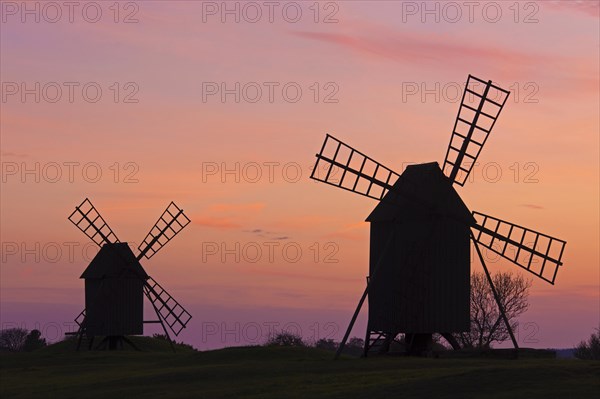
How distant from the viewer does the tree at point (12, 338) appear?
143 meters

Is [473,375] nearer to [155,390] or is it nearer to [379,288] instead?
[155,390]

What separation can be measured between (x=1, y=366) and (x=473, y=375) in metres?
37.4

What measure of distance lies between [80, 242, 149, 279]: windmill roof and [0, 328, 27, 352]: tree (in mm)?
65281

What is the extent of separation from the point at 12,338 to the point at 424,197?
4214 inches

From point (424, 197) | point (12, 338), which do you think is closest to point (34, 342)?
point (12, 338)

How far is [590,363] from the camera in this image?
4253 centimetres

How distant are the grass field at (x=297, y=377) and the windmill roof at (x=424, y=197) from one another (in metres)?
7.39

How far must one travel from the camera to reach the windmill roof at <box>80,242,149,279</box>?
7912 centimetres

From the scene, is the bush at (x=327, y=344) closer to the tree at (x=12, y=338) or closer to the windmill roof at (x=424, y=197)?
the tree at (x=12, y=338)

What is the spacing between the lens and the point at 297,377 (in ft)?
144

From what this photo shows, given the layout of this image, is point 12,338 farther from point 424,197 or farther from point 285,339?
point 424,197

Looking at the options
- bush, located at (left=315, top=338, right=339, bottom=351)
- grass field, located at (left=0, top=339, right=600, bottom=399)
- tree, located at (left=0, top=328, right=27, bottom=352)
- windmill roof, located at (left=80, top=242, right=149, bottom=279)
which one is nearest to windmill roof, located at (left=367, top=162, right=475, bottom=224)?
grass field, located at (left=0, top=339, right=600, bottom=399)

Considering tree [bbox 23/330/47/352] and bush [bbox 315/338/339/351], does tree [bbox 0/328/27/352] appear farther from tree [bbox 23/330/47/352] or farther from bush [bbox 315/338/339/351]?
→ bush [bbox 315/338/339/351]

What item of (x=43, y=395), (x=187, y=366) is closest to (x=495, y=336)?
(x=187, y=366)
